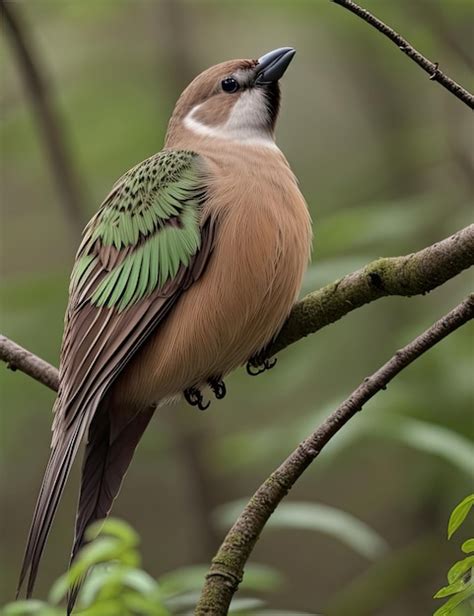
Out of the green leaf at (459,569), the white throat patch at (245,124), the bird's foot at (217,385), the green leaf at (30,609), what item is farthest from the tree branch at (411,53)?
the white throat patch at (245,124)

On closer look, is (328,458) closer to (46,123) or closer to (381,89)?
(46,123)

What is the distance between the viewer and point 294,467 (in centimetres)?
283

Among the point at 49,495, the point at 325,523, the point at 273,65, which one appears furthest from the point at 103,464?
the point at 273,65

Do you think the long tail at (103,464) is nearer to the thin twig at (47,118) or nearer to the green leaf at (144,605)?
the green leaf at (144,605)

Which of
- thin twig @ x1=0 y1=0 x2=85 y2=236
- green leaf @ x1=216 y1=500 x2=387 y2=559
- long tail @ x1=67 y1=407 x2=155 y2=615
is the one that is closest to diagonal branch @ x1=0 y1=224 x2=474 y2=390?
long tail @ x1=67 y1=407 x2=155 y2=615

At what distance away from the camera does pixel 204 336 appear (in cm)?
440

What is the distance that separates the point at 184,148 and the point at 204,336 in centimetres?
114

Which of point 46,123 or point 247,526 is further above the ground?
point 46,123

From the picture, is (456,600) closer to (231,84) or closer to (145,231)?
(145,231)

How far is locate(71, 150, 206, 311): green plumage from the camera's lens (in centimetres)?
441

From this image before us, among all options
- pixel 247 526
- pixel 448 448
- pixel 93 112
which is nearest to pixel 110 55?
pixel 93 112

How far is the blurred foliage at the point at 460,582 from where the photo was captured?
213 cm

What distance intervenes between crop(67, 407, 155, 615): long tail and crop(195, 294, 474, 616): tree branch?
1.32m

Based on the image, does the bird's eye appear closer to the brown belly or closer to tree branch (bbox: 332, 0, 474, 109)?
the brown belly
